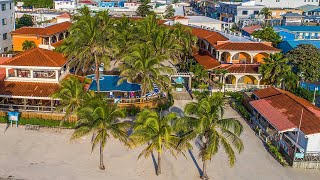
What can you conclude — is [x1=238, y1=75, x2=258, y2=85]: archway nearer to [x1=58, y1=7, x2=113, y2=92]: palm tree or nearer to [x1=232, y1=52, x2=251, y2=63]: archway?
[x1=232, y1=52, x2=251, y2=63]: archway

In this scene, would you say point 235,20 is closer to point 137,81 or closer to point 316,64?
point 316,64

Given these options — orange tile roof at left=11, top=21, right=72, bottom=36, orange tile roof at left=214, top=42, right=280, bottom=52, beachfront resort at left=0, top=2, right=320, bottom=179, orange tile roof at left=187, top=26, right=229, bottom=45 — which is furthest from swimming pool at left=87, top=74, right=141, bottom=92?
orange tile roof at left=11, top=21, right=72, bottom=36

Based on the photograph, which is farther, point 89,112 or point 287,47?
point 287,47

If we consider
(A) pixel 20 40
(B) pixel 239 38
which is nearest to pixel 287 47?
(B) pixel 239 38

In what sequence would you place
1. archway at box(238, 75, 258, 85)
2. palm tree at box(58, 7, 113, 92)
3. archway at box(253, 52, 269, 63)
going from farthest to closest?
archway at box(253, 52, 269, 63)
archway at box(238, 75, 258, 85)
palm tree at box(58, 7, 113, 92)

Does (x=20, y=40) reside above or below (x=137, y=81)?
above

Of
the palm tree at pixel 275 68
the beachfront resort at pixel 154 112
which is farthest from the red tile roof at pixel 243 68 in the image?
the palm tree at pixel 275 68
